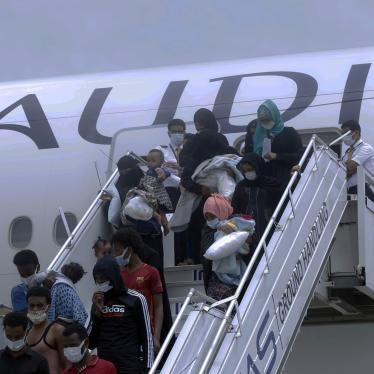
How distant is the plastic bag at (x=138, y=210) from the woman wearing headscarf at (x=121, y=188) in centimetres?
112

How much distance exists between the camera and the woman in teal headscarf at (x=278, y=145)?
9117 mm

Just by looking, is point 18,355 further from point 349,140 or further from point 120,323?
point 349,140

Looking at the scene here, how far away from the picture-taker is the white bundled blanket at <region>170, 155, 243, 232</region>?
9062 millimetres

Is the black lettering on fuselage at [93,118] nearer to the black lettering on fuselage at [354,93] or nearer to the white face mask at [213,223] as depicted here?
the black lettering on fuselage at [354,93]

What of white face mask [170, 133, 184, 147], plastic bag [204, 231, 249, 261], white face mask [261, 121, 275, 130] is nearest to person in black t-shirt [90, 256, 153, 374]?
plastic bag [204, 231, 249, 261]

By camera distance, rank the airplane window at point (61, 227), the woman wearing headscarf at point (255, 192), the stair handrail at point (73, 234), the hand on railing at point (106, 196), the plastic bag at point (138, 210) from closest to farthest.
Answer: the woman wearing headscarf at point (255, 192), the plastic bag at point (138, 210), the stair handrail at point (73, 234), the hand on railing at point (106, 196), the airplane window at point (61, 227)

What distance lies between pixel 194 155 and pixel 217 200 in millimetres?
1158

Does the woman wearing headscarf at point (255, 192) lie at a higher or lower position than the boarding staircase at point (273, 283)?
higher

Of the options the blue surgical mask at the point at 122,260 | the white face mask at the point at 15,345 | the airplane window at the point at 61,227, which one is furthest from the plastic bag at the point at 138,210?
the airplane window at the point at 61,227

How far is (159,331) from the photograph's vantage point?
305 inches

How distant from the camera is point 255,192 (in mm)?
8812

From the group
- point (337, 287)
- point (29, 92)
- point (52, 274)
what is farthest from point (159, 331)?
point (29, 92)

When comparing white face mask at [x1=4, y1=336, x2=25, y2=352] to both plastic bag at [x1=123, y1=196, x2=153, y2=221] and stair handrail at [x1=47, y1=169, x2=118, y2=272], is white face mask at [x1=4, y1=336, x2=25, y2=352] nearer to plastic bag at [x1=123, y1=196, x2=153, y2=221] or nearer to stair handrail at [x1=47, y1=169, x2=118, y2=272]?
plastic bag at [x1=123, y1=196, x2=153, y2=221]

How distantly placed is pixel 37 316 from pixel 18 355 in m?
0.59
